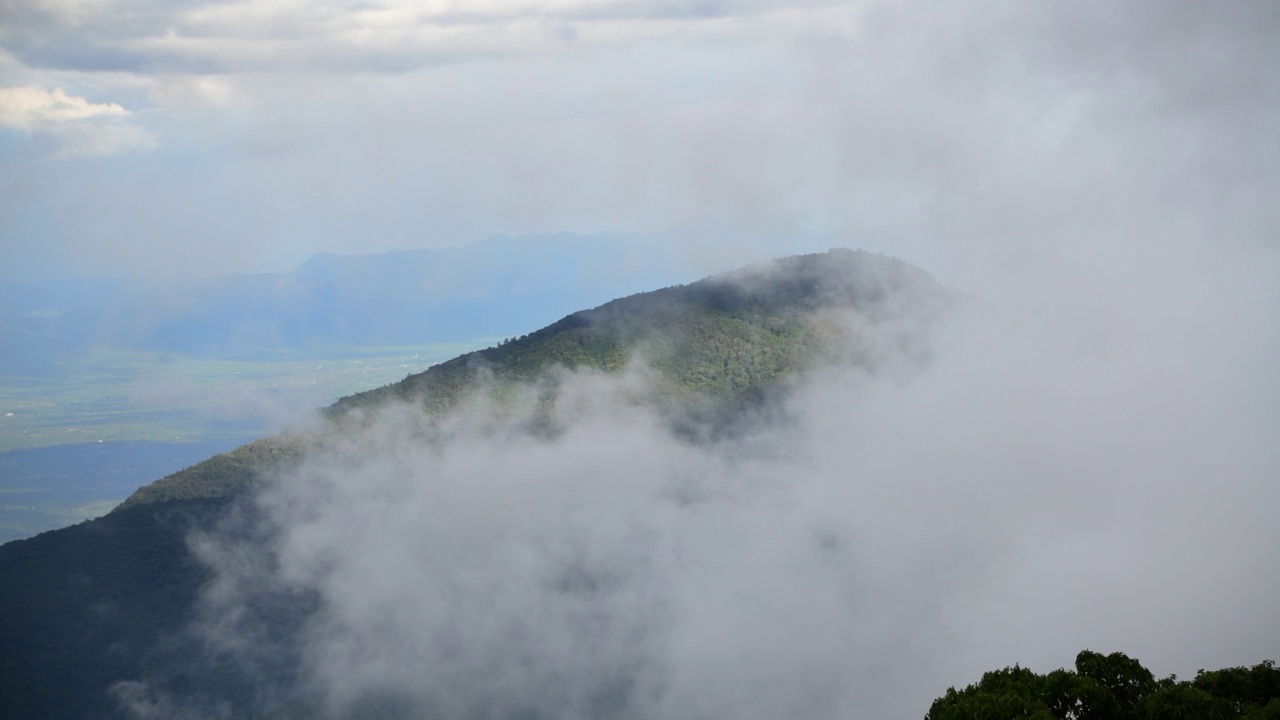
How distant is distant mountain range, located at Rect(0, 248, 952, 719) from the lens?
70.8m

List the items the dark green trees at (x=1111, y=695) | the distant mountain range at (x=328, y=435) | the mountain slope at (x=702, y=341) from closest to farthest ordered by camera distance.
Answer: the dark green trees at (x=1111, y=695) → the distant mountain range at (x=328, y=435) → the mountain slope at (x=702, y=341)

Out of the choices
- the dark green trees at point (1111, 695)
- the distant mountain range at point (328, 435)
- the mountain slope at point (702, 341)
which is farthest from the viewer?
the mountain slope at point (702, 341)

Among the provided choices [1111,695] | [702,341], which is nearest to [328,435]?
[702,341]

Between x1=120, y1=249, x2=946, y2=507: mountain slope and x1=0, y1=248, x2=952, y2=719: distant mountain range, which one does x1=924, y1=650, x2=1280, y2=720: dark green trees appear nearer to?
x1=0, y1=248, x2=952, y2=719: distant mountain range

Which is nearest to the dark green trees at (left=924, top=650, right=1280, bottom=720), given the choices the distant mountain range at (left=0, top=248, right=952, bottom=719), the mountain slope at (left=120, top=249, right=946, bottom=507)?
the distant mountain range at (left=0, top=248, right=952, bottom=719)

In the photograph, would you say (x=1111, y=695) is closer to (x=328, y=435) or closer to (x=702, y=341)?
(x=328, y=435)

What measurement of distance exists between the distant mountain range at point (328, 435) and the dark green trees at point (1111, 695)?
57.7m

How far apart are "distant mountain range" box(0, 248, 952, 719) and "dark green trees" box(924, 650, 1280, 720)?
5767 centimetres

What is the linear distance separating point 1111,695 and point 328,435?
84.4 metres

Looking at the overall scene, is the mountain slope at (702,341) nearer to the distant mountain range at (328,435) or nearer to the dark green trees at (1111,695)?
the distant mountain range at (328,435)

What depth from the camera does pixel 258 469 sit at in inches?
3489

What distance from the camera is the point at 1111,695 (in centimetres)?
2097

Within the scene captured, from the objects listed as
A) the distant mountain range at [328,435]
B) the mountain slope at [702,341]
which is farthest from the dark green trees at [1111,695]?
the mountain slope at [702,341]

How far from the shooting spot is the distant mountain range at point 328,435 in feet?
232
